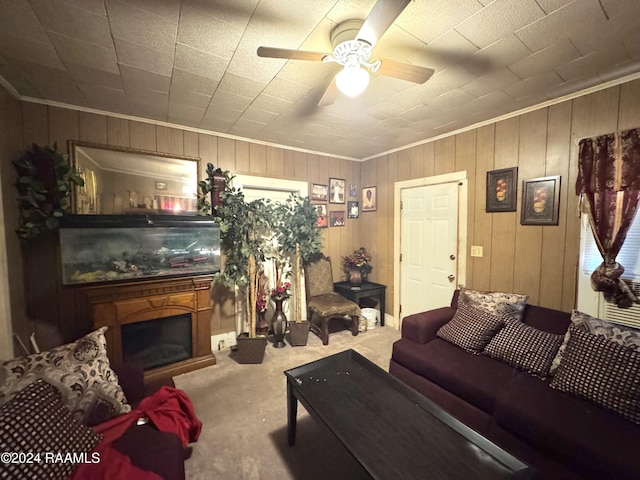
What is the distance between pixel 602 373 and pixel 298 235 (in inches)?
106

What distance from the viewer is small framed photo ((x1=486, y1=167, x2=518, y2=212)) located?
2461 millimetres

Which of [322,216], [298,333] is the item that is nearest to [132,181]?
[322,216]

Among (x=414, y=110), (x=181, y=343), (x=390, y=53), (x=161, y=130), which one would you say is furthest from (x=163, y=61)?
(x=181, y=343)

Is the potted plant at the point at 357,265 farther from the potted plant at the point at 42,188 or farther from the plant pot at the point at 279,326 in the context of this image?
the potted plant at the point at 42,188

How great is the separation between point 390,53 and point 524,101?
1443mm

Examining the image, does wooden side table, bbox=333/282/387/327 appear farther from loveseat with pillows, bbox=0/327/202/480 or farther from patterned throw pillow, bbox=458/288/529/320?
loveseat with pillows, bbox=0/327/202/480

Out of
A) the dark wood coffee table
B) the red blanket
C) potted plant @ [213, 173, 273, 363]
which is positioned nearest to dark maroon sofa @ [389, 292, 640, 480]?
the dark wood coffee table

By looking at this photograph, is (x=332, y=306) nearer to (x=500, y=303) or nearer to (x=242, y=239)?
(x=242, y=239)

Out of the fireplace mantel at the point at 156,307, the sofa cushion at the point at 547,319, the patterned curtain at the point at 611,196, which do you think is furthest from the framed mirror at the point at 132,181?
the patterned curtain at the point at 611,196

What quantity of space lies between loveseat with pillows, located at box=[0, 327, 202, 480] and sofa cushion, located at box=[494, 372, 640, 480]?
5.72 feet

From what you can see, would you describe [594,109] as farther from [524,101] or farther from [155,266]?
[155,266]

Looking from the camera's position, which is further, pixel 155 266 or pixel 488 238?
pixel 488 238

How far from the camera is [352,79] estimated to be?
1.37 m

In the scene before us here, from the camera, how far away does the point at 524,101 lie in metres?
2.21
